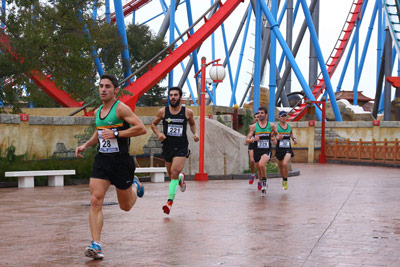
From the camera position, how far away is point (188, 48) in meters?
26.6

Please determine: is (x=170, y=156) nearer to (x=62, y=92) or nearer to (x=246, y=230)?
(x=246, y=230)

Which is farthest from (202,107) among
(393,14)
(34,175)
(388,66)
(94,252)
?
(388,66)

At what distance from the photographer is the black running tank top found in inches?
394

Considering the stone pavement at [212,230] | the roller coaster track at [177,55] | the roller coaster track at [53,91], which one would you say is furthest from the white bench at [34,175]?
the roller coaster track at [177,55]

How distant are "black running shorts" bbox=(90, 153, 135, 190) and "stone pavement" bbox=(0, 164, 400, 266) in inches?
26.7

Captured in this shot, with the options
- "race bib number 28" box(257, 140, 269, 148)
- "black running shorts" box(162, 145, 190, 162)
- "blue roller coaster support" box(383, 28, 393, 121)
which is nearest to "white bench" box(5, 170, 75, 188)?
"race bib number 28" box(257, 140, 269, 148)

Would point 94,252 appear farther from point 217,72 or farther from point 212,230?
point 217,72

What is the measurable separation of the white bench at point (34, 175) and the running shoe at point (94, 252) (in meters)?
9.50

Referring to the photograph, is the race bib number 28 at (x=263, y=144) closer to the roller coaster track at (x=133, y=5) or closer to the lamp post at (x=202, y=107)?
the lamp post at (x=202, y=107)

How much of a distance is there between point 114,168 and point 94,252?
969 mm

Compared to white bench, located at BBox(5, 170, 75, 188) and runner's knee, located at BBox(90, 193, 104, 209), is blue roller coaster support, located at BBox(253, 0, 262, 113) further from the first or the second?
runner's knee, located at BBox(90, 193, 104, 209)

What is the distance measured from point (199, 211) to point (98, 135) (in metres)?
3.79

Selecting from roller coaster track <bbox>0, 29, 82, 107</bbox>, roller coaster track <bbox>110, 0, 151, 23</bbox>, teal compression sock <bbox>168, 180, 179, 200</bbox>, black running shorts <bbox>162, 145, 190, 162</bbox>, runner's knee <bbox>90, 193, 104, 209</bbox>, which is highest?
roller coaster track <bbox>110, 0, 151, 23</bbox>

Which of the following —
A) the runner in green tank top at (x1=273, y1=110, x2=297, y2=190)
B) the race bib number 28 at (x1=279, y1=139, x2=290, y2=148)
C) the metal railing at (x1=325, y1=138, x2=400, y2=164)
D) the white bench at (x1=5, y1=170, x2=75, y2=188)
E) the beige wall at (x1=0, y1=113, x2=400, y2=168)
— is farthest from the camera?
the metal railing at (x1=325, y1=138, x2=400, y2=164)
